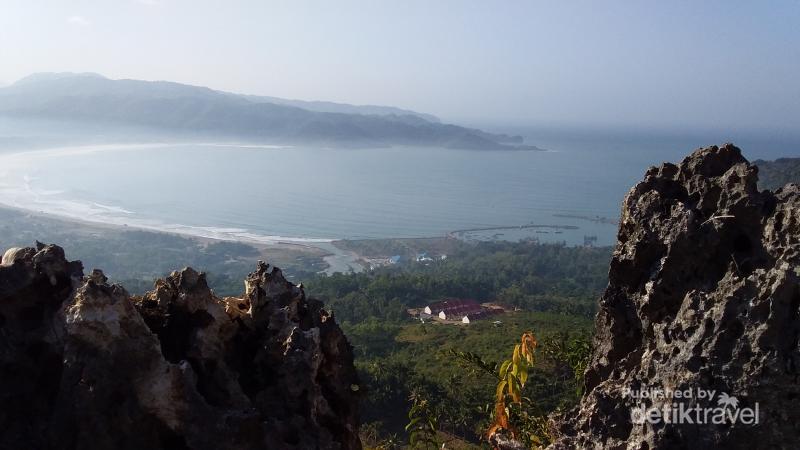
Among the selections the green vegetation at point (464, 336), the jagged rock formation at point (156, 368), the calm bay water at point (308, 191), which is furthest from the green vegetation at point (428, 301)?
the calm bay water at point (308, 191)

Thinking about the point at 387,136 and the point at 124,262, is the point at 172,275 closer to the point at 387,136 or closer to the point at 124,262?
the point at 124,262

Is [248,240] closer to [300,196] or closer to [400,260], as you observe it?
[400,260]

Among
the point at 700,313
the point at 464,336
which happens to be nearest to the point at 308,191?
the point at 464,336

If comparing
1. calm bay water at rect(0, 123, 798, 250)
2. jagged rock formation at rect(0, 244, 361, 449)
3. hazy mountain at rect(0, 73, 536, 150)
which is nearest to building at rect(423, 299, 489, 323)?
calm bay water at rect(0, 123, 798, 250)

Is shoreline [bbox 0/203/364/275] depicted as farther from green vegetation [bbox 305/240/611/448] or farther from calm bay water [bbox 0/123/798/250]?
green vegetation [bbox 305/240/611/448]

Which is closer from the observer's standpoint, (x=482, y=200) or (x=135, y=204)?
(x=135, y=204)

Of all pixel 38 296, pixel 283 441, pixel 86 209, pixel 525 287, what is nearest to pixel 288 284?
pixel 283 441

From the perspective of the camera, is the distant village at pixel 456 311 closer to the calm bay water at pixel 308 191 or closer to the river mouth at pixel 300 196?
the river mouth at pixel 300 196
